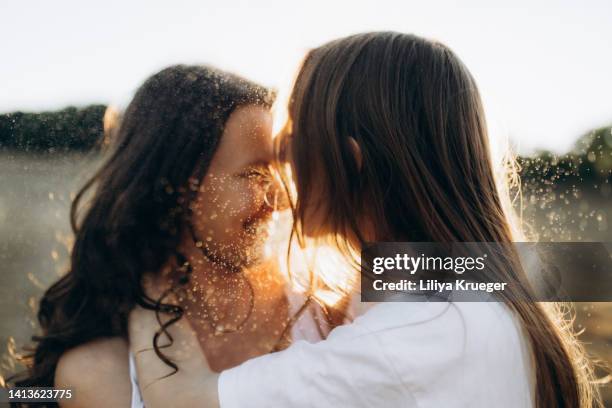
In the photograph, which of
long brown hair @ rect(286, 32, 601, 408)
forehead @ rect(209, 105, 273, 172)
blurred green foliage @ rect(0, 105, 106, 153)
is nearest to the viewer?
long brown hair @ rect(286, 32, 601, 408)

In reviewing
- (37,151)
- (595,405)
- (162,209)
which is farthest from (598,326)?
(37,151)

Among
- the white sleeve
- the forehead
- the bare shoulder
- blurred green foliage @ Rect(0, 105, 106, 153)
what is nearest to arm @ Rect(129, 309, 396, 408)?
the white sleeve

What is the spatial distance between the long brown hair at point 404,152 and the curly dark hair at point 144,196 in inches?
6.9

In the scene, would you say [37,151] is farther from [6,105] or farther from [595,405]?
[595,405]

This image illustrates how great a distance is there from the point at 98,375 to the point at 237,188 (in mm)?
399

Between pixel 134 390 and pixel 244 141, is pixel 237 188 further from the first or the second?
pixel 134 390

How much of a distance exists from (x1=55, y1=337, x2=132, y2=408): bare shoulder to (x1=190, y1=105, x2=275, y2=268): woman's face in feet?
0.79

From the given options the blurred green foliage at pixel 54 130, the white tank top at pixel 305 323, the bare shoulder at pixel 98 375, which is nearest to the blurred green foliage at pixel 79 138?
the blurred green foliage at pixel 54 130

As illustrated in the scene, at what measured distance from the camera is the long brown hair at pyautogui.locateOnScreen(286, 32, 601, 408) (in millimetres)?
843

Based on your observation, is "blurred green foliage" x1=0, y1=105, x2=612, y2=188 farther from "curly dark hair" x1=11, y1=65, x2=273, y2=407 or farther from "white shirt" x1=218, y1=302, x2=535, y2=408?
"white shirt" x1=218, y1=302, x2=535, y2=408

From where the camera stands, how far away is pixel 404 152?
0.84m

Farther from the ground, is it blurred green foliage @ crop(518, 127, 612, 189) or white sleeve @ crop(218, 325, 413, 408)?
blurred green foliage @ crop(518, 127, 612, 189)

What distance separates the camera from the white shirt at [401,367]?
0.70 m

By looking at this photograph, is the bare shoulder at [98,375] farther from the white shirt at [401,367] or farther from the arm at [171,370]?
the white shirt at [401,367]
